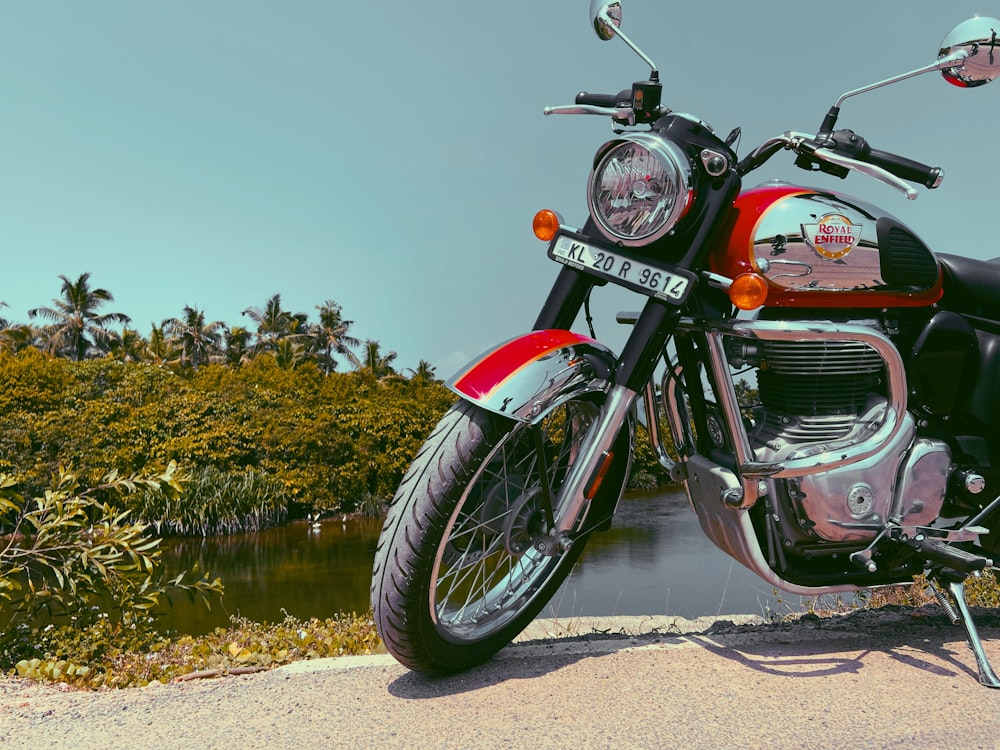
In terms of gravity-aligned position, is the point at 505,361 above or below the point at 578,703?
above

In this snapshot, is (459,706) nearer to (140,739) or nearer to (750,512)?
(140,739)

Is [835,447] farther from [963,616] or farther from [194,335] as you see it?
[194,335]

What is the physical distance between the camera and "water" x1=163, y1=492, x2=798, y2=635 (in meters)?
7.98

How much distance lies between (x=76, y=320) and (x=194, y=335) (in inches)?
287

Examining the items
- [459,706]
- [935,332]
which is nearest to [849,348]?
[935,332]

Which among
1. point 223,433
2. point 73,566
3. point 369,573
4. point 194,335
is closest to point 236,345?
point 194,335

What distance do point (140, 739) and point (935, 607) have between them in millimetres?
3576

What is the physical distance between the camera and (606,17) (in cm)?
258

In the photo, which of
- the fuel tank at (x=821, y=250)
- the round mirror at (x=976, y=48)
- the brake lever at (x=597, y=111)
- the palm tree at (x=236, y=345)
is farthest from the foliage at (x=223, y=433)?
the palm tree at (x=236, y=345)

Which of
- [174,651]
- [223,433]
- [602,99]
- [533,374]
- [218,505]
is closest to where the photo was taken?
[533,374]

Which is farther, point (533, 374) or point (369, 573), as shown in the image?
point (369, 573)

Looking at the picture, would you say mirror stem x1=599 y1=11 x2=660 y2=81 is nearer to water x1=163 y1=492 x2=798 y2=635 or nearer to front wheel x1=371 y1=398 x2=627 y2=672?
front wheel x1=371 y1=398 x2=627 y2=672

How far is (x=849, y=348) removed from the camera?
256cm

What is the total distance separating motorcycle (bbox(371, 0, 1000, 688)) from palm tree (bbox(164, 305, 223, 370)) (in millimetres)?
50620
